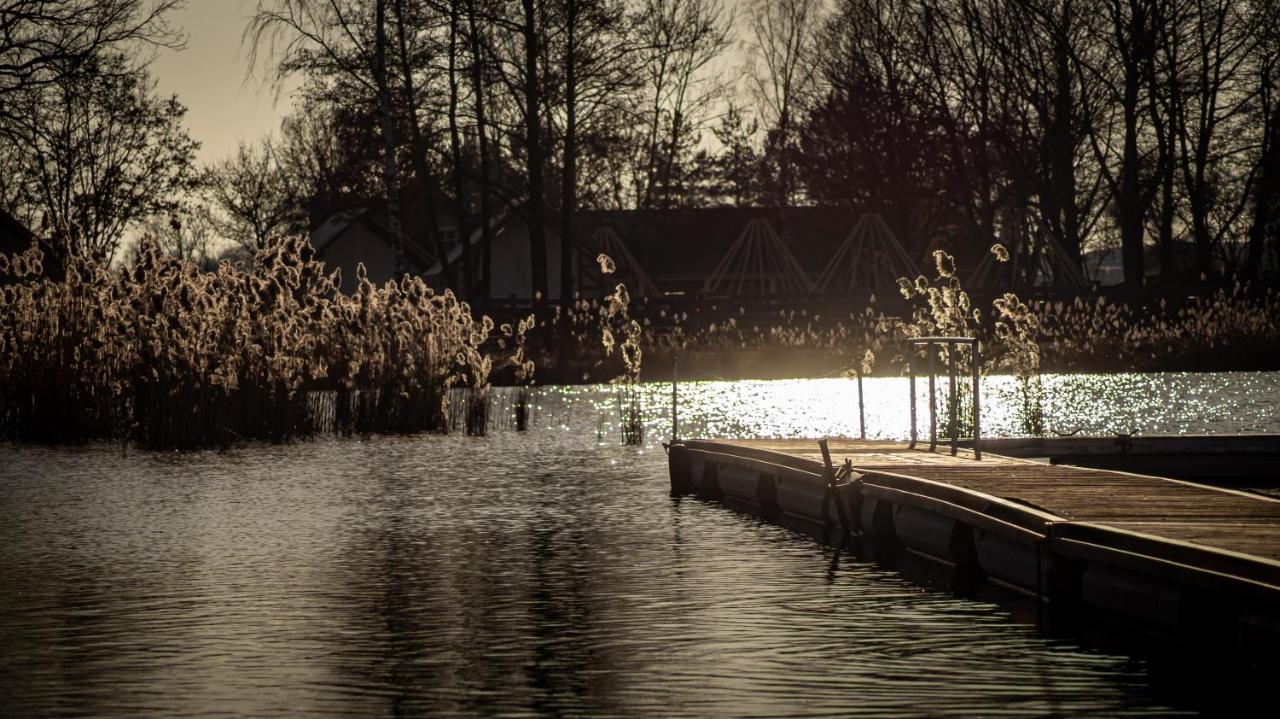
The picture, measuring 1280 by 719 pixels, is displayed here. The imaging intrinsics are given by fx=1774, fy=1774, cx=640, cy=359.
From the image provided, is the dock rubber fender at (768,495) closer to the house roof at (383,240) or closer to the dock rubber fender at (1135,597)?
the dock rubber fender at (1135,597)

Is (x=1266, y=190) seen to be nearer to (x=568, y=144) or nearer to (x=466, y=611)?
(x=568, y=144)

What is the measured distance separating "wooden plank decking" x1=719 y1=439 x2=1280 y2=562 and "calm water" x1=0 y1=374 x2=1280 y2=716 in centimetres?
93

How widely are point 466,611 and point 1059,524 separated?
10.6ft

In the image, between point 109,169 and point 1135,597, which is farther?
point 109,169

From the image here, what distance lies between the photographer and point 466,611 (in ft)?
31.8

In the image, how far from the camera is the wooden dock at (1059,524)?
26.1 feet

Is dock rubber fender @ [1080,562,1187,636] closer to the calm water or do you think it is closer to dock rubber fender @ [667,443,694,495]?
the calm water


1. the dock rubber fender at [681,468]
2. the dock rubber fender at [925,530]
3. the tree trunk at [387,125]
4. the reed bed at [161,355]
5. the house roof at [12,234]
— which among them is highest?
the tree trunk at [387,125]

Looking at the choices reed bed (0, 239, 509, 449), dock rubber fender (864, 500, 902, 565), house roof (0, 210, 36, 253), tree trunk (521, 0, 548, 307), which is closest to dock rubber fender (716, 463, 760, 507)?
dock rubber fender (864, 500, 902, 565)

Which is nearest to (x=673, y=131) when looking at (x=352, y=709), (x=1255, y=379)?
(x=1255, y=379)

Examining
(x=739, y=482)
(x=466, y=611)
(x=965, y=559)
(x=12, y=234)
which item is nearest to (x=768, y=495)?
(x=739, y=482)

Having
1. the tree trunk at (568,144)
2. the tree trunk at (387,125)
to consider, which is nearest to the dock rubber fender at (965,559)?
the tree trunk at (568,144)

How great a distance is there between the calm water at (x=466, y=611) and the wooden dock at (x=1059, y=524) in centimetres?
43

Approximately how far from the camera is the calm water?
24.5 feet
